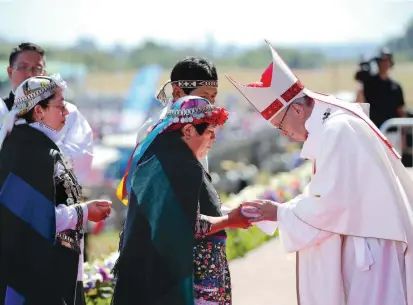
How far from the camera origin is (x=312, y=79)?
2657 inches

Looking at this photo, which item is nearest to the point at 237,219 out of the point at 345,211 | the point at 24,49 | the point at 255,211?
the point at 255,211

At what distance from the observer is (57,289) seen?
4.24 metres

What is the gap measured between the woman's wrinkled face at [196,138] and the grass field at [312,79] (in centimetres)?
4999

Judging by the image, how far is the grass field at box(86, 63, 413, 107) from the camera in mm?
61391

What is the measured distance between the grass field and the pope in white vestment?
49627 mm

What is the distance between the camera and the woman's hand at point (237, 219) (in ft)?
13.7

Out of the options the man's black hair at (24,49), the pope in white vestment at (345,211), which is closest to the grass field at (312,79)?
the man's black hair at (24,49)

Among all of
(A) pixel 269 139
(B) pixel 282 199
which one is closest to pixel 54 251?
(B) pixel 282 199

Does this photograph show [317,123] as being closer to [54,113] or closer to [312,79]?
[54,113]

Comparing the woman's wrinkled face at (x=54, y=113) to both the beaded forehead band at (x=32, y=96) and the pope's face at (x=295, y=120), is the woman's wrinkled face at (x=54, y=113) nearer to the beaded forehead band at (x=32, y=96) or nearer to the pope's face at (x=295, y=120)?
the beaded forehead band at (x=32, y=96)

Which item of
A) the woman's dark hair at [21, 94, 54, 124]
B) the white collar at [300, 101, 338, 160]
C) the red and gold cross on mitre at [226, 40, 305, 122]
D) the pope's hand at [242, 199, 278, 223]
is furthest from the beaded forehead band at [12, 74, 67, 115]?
the white collar at [300, 101, 338, 160]

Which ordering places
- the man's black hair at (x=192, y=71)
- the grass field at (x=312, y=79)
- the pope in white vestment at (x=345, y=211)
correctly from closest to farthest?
1. the pope in white vestment at (x=345, y=211)
2. the man's black hair at (x=192, y=71)
3. the grass field at (x=312, y=79)

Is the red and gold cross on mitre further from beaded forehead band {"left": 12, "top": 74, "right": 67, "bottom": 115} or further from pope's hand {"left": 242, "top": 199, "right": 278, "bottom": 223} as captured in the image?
beaded forehead band {"left": 12, "top": 74, "right": 67, "bottom": 115}

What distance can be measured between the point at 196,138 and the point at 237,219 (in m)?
0.53
